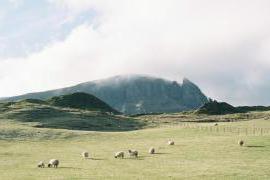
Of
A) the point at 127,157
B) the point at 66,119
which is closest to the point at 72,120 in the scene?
the point at 66,119

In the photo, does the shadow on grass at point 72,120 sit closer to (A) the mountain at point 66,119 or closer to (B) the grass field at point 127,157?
(A) the mountain at point 66,119

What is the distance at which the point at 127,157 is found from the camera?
6981cm

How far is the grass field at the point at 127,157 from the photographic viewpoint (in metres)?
51.8

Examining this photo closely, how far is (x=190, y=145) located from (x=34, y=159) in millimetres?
25443

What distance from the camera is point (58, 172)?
179 ft

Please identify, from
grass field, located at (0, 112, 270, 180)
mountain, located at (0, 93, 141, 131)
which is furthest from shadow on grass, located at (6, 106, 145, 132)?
grass field, located at (0, 112, 270, 180)

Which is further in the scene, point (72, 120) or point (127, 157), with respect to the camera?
point (72, 120)

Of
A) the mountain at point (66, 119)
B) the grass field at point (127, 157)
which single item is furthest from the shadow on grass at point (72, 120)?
the grass field at point (127, 157)

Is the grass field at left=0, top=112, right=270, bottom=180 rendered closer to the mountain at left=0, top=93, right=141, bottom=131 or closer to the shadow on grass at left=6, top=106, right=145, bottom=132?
the mountain at left=0, top=93, right=141, bottom=131

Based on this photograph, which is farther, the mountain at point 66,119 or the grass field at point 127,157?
the mountain at point 66,119

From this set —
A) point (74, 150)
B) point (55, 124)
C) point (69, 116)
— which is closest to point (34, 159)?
point (74, 150)

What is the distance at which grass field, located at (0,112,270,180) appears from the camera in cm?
5178

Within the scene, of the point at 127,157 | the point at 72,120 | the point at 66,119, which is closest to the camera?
the point at 127,157

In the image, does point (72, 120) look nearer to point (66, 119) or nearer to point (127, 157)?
point (66, 119)
